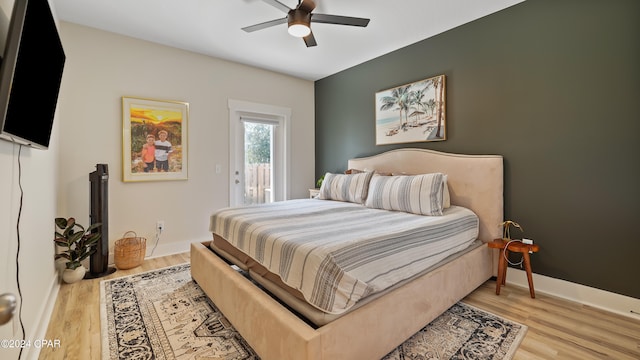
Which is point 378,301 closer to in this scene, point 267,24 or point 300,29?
point 300,29

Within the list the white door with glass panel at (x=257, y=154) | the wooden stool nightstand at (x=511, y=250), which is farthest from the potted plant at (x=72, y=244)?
the wooden stool nightstand at (x=511, y=250)

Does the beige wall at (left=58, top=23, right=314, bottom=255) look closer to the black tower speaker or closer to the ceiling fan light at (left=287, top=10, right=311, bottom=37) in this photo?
the black tower speaker

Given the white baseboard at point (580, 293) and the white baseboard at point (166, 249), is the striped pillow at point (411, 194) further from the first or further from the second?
the white baseboard at point (166, 249)

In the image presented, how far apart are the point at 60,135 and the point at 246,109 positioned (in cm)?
207

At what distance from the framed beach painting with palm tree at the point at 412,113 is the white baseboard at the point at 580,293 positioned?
1.57 metres

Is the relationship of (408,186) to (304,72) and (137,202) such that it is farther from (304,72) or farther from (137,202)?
(137,202)

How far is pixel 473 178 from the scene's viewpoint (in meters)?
2.76

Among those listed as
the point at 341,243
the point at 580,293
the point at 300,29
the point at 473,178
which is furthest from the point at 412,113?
the point at 341,243

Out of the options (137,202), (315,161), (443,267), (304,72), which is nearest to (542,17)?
(443,267)

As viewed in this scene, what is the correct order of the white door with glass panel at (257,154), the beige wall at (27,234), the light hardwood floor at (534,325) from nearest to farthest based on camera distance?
the beige wall at (27,234) → the light hardwood floor at (534,325) → the white door with glass panel at (257,154)

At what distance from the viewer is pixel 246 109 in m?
4.04

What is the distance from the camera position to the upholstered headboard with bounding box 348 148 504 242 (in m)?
2.61

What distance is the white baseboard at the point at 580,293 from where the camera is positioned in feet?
6.70

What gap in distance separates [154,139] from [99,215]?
1.03m
